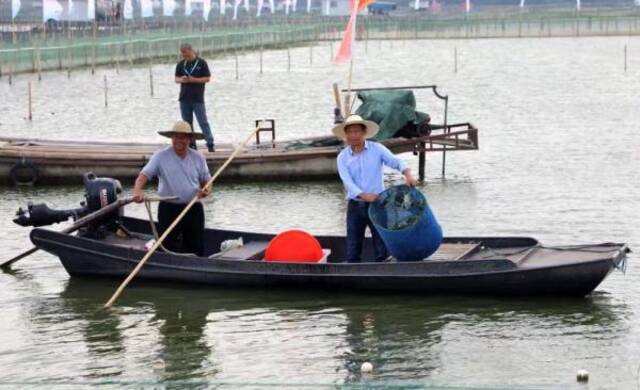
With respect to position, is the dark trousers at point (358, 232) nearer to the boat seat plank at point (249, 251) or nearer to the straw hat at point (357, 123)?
the straw hat at point (357, 123)

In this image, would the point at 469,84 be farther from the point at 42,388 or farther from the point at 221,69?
the point at 42,388

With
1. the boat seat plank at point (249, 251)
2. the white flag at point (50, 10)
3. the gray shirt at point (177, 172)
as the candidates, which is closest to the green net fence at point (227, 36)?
the white flag at point (50, 10)

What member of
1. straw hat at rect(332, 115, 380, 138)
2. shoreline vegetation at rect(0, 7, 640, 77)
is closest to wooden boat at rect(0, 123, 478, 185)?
straw hat at rect(332, 115, 380, 138)

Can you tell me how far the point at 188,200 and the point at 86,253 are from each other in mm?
1311

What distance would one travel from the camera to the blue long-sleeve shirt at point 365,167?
1310cm

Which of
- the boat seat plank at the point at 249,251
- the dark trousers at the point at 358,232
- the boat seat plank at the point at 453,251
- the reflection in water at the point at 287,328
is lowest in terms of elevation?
the reflection in water at the point at 287,328

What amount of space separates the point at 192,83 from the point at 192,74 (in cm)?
16

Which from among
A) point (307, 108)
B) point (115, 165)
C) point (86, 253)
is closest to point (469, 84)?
point (307, 108)

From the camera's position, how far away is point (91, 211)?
1481cm

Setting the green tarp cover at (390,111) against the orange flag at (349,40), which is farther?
the orange flag at (349,40)

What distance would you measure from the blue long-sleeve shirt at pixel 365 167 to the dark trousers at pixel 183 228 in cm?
165

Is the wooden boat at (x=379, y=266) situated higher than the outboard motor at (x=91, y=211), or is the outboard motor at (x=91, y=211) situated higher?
the outboard motor at (x=91, y=211)

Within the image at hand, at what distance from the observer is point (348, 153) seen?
13.2 m

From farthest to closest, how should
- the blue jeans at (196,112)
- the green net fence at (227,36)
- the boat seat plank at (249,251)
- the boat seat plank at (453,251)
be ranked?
1. the green net fence at (227,36)
2. the blue jeans at (196,112)
3. the boat seat plank at (249,251)
4. the boat seat plank at (453,251)
